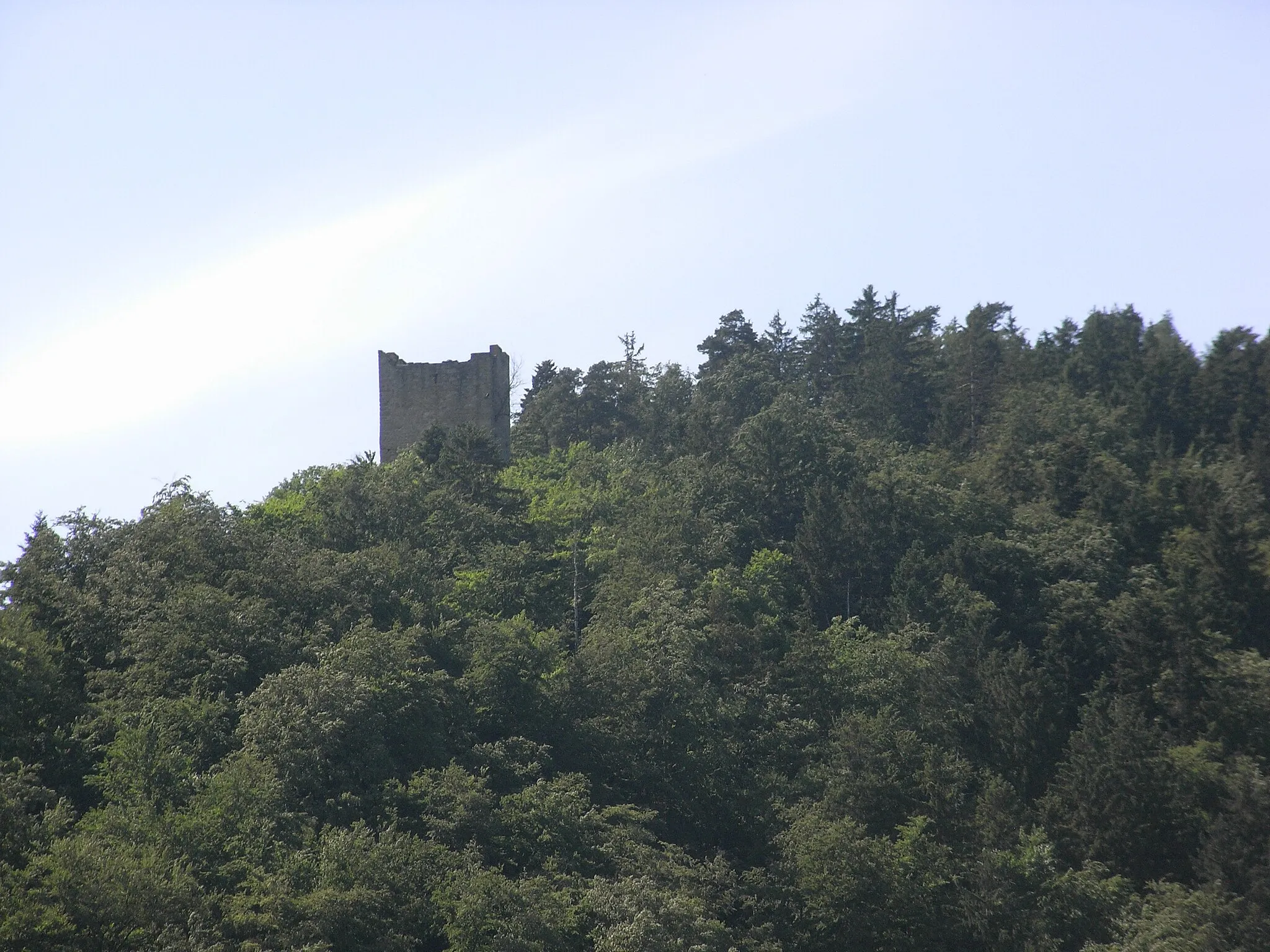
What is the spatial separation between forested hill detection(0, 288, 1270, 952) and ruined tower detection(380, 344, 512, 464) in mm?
5214

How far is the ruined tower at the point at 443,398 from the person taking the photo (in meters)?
55.1

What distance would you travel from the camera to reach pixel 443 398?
55250 mm

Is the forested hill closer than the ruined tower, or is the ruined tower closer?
the forested hill

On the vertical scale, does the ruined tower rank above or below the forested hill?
above

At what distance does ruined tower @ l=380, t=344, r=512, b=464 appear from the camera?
2168 inches

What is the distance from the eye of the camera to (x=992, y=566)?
44.2 m

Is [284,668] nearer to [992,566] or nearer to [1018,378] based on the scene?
[992,566]

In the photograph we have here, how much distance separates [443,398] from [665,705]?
22.2m

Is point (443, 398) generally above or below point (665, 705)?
above

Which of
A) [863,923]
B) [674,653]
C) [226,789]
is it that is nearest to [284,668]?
[226,789]

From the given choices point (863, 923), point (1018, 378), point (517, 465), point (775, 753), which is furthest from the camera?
point (1018, 378)

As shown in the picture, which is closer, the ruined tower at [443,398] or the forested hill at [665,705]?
the forested hill at [665,705]

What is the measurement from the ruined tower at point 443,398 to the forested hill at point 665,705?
5.21 metres

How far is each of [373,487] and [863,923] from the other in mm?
19282
